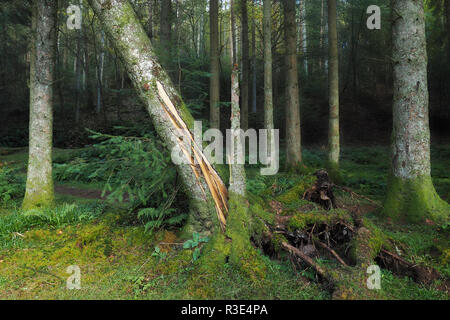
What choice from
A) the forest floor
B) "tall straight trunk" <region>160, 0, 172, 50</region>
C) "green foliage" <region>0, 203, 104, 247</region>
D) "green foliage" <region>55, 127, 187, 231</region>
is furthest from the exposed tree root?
"tall straight trunk" <region>160, 0, 172, 50</region>

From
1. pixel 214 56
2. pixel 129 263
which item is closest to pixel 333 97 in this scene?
pixel 214 56

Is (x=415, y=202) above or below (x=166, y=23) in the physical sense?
below

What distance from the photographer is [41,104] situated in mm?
5754

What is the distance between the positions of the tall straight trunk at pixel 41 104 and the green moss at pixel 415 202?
22.6ft

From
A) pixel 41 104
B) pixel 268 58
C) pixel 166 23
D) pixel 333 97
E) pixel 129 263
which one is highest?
pixel 166 23

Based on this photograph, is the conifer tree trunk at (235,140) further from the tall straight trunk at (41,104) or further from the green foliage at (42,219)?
the tall straight trunk at (41,104)

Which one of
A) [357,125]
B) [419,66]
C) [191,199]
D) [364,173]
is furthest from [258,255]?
[357,125]

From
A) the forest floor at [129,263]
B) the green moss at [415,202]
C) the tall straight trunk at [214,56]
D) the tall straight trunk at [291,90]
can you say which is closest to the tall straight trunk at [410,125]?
the green moss at [415,202]

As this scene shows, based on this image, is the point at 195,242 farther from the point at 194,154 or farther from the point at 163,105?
the point at 163,105

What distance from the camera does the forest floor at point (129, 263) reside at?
9.70 ft

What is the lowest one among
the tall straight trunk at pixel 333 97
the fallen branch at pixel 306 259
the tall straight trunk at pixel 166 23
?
the fallen branch at pixel 306 259

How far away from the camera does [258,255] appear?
3.31 meters

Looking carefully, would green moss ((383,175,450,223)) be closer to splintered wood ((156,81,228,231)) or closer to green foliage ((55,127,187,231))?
splintered wood ((156,81,228,231))

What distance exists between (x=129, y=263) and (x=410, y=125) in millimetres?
5312
